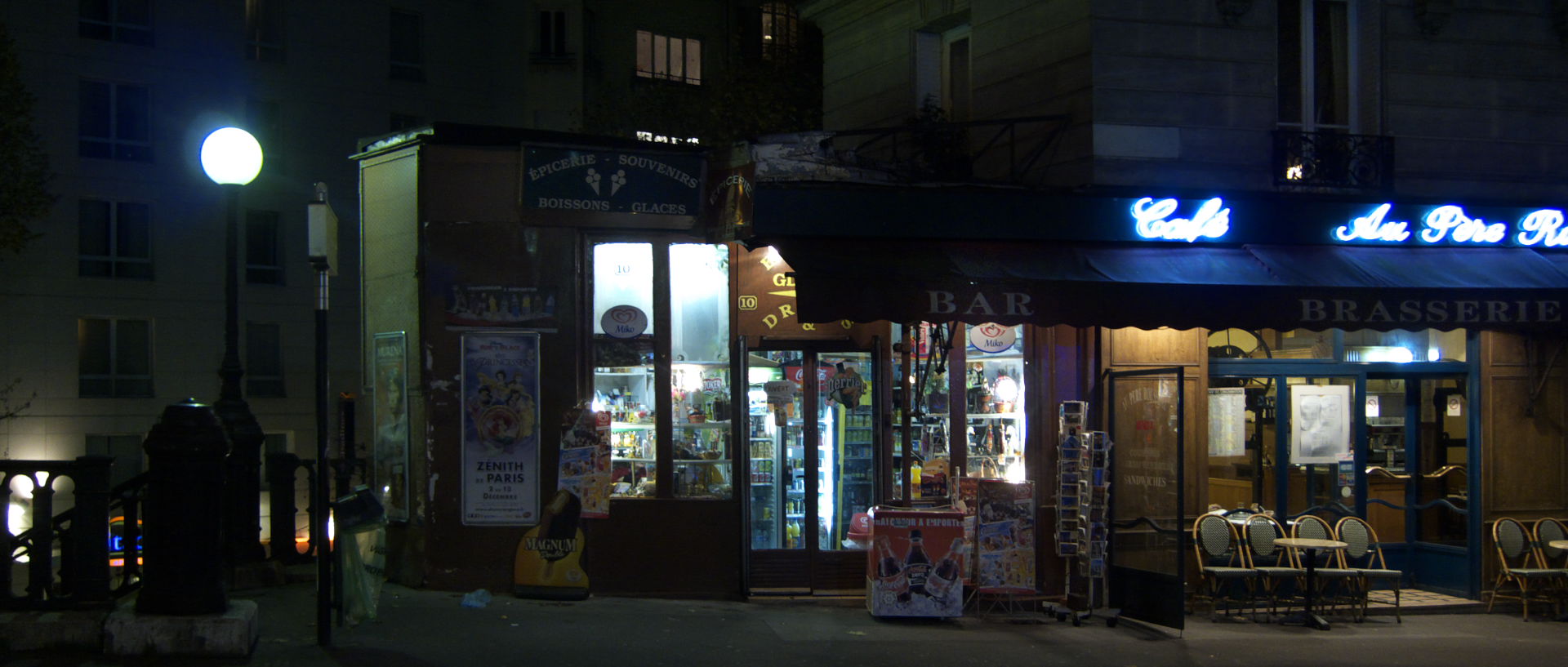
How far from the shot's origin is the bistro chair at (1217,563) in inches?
421

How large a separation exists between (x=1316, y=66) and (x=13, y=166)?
2146 cm

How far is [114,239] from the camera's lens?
26.9 m

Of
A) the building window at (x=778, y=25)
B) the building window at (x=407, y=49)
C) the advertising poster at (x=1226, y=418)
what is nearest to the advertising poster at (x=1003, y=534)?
the advertising poster at (x=1226, y=418)

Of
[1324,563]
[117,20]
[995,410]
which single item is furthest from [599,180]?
[117,20]

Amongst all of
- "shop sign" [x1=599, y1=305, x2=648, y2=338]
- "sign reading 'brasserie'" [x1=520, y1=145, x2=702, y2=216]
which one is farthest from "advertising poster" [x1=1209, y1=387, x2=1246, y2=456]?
"shop sign" [x1=599, y1=305, x2=648, y2=338]

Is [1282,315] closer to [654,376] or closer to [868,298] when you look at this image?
[868,298]

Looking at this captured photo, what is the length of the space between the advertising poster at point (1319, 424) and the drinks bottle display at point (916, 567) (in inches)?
175

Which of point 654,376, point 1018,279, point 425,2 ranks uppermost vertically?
point 425,2

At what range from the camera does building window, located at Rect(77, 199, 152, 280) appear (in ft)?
87.7

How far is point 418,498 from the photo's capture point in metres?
10.2

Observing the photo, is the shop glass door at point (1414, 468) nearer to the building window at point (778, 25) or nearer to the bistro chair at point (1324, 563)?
the bistro chair at point (1324, 563)

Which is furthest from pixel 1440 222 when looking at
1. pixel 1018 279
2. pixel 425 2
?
pixel 425 2

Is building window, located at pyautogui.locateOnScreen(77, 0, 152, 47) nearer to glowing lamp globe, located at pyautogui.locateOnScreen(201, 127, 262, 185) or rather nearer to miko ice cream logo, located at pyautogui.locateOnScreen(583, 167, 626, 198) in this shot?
glowing lamp globe, located at pyautogui.locateOnScreen(201, 127, 262, 185)

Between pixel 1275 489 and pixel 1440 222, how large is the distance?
297cm
